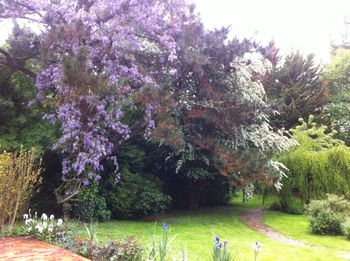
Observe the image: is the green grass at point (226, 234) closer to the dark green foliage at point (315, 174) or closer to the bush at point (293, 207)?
the bush at point (293, 207)

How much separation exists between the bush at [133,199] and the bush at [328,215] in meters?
4.38

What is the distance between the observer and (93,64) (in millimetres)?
9922

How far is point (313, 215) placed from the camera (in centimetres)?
1197

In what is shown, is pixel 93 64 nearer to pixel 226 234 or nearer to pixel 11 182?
pixel 11 182

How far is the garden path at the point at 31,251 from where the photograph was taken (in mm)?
5793

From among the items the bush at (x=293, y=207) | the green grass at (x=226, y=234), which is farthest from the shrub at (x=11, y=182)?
the bush at (x=293, y=207)

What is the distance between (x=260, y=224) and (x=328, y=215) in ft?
8.91

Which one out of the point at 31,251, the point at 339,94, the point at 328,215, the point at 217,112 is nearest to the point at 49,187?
the point at 217,112

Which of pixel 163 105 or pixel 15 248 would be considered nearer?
pixel 15 248

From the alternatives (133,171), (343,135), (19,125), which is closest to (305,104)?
(343,135)

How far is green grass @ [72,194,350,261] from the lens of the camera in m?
8.00

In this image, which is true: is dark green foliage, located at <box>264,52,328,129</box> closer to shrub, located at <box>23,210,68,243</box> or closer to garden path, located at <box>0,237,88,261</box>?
shrub, located at <box>23,210,68,243</box>

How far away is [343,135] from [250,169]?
1320 cm

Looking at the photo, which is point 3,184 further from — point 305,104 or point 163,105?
point 305,104
